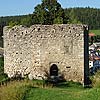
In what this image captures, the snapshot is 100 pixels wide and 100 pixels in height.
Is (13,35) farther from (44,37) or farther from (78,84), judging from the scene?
(78,84)

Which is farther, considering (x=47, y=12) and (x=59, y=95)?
(x=47, y=12)

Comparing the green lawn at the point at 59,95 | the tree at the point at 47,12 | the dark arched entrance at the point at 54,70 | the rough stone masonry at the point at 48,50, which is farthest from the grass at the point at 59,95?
the tree at the point at 47,12

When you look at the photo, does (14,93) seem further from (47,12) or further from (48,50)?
(47,12)

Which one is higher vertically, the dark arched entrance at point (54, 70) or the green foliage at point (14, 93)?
the dark arched entrance at point (54, 70)

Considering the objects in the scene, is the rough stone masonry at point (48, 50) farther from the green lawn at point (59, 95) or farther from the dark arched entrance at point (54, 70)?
the green lawn at point (59, 95)

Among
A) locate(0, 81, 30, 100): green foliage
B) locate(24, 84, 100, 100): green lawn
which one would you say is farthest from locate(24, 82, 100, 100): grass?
locate(0, 81, 30, 100): green foliage

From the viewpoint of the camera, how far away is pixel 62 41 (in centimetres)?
2503

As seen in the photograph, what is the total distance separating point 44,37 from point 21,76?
283 centimetres

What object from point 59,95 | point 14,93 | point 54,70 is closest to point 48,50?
point 54,70

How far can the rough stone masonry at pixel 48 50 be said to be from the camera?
24984 mm

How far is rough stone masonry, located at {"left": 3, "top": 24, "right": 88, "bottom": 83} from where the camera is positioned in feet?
82.0

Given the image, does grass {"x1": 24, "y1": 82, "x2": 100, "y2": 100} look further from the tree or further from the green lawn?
the tree

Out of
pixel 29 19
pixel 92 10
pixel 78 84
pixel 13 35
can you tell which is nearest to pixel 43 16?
pixel 29 19

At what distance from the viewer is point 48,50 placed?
83.0ft
